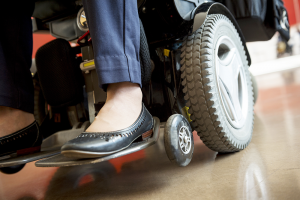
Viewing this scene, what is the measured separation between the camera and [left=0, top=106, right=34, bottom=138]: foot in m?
0.74

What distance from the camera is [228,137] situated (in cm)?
68

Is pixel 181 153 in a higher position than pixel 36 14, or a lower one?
lower

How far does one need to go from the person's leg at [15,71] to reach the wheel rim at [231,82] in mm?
615

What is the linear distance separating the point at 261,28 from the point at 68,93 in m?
0.90

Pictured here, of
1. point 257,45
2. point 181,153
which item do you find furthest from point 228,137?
point 257,45

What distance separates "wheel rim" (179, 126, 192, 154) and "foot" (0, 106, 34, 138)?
514mm

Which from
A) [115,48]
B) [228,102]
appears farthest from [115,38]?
[228,102]

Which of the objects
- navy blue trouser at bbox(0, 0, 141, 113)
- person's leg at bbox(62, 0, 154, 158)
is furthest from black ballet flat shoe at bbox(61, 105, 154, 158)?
navy blue trouser at bbox(0, 0, 141, 113)

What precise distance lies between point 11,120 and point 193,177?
57 cm

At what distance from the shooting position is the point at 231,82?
773mm

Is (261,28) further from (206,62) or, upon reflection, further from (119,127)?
(119,127)

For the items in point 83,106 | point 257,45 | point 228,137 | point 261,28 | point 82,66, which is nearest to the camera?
point 228,137

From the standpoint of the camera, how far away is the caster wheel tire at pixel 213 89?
65 cm

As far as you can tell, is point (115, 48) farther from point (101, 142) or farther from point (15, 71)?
point (15, 71)
